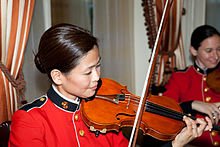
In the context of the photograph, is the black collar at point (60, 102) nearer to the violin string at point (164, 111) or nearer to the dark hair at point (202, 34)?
the violin string at point (164, 111)

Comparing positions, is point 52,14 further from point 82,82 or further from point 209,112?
point 209,112

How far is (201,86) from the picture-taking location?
6.07ft

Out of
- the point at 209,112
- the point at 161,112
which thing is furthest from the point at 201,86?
the point at 161,112

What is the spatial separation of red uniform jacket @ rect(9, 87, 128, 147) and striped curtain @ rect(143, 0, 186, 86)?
1516 mm

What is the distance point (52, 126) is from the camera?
106 cm

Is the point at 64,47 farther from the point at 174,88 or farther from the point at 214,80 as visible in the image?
the point at 214,80

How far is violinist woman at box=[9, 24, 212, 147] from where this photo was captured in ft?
3.22

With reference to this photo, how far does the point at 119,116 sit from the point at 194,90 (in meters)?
0.93

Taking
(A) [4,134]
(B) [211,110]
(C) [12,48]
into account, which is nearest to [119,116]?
(A) [4,134]

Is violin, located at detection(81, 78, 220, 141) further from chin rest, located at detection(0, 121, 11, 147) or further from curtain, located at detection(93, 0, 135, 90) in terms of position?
curtain, located at detection(93, 0, 135, 90)

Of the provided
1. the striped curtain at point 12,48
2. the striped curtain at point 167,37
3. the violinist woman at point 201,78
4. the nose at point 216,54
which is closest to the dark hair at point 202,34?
the violinist woman at point 201,78

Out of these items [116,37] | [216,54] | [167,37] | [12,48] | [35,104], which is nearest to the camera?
[35,104]

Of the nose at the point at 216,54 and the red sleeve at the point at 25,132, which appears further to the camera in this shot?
the nose at the point at 216,54

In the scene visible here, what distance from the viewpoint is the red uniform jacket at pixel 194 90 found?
1.80 metres
